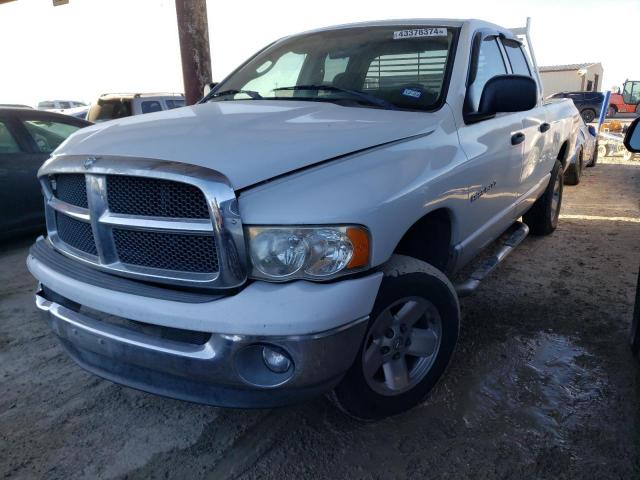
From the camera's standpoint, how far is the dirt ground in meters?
2.09

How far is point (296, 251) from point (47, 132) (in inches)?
191

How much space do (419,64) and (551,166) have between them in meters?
2.23

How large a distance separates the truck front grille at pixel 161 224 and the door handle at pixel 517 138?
2.26 metres

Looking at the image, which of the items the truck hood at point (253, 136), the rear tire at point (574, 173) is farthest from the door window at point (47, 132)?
the rear tire at point (574, 173)

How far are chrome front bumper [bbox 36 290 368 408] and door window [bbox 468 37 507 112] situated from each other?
1699 mm

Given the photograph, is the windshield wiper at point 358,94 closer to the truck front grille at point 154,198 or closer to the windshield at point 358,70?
the windshield at point 358,70

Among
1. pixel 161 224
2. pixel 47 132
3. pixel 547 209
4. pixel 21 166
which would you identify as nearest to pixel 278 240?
pixel 161 224

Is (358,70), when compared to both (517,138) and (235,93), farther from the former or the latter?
(517,138)

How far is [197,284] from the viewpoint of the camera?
72.3 inches

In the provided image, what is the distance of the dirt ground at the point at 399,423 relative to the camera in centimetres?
209

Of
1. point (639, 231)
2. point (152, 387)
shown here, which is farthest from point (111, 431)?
point (639, 231)

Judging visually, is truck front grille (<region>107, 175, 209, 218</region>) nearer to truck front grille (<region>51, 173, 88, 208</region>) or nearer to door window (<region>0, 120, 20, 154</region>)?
truck front grille (<region>51, 173, 88, 208</region>)

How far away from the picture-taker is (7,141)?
16.7 ft

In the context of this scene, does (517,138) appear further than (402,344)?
Yes
